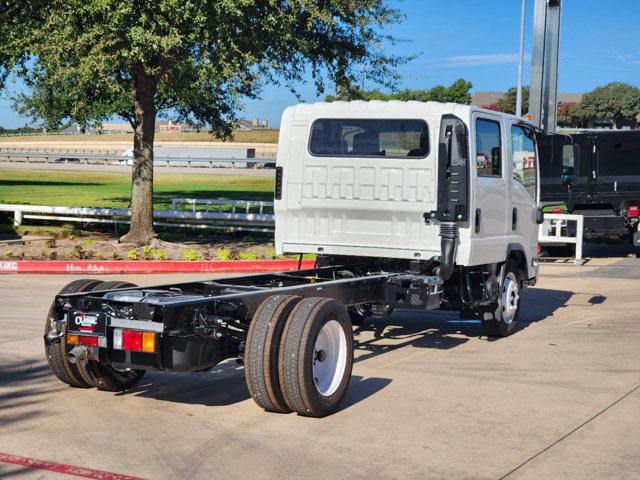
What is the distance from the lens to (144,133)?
19.3 metres

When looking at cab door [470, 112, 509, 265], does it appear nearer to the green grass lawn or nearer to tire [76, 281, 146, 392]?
tire [76, 281, 146, 392]

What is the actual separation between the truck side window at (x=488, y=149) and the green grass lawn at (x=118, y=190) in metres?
18.1

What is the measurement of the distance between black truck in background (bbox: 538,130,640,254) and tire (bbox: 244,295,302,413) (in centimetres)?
1367

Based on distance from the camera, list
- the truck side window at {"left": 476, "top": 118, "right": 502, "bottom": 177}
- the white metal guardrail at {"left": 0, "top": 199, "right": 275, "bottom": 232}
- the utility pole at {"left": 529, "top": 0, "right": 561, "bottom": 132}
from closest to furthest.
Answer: the truck side window at {"left": 476, "top": 118, "right": 502, "bottom": 177} → the white metal guardrail at {"left": 0, "top": 199, "right": 275, "bottom": 232} → the utility pole at {"left": 529, "top": 0, "right": 561, "bottom": 132}

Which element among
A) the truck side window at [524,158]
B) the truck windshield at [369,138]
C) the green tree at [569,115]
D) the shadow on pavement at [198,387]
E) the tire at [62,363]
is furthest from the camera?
the green tree at [569,115]

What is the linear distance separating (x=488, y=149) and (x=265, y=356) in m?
4.44

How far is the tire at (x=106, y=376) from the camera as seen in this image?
7668 millimetres

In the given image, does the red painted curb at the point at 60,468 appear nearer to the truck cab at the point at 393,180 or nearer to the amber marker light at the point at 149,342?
the amber marker light at the point at 149,342

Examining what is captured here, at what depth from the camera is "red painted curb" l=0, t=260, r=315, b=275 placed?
53.4 ft

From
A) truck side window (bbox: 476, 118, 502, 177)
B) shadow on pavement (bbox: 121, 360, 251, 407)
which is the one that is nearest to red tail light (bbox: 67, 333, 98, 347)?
shadow on pavement (bbox: 121, 360, 251, 407)

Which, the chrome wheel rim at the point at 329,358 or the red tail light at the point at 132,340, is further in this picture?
the chrome wheel rim at the point at 329,358

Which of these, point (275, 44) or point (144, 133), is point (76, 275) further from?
point (275, 44)

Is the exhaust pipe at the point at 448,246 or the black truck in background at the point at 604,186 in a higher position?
the black truck in background at the point at 604,186

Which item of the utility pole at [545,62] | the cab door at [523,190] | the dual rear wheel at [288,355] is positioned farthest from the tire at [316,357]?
the utility pole at [545,62]
